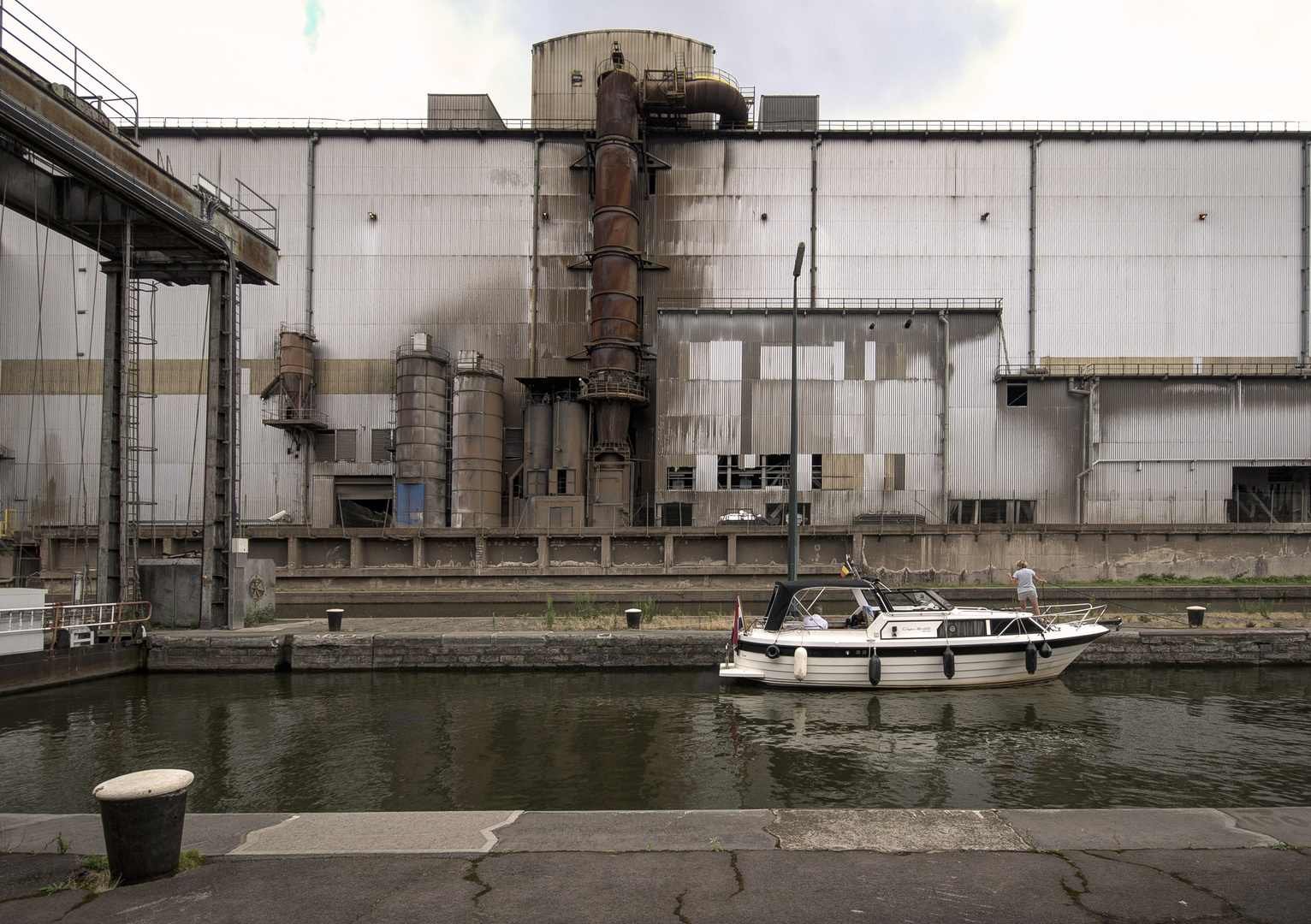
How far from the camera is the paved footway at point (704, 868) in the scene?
4.44 metres

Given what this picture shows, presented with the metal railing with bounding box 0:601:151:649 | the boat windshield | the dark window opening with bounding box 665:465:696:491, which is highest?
the dark window opening with bounding box 665:465:696:491

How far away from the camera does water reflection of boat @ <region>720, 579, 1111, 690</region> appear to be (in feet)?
42.8

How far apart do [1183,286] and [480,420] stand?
3945 centimetres

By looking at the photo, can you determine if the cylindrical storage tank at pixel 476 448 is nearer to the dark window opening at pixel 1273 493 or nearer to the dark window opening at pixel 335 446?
the dark window opening at pixel 335 446

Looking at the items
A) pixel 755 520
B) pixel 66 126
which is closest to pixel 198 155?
pixel 66 126

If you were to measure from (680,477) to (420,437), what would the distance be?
1361 centimetres

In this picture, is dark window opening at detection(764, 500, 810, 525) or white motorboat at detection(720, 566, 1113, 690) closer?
white motorboat at detection(720, 566, 1113, 690)

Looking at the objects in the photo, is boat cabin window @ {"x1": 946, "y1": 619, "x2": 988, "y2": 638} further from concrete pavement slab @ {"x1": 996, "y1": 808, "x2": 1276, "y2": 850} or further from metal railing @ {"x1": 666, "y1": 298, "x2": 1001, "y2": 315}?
metal railing @ {"x1": 666, "y1": 298, "x2": 1001, "y2": 315}

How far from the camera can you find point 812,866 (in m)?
5.05

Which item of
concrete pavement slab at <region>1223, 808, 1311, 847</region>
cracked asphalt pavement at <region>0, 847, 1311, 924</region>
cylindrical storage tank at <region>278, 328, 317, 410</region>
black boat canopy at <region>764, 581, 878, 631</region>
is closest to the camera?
cracked asphalt pavement at <region>0, 847, 1311, 924</region>

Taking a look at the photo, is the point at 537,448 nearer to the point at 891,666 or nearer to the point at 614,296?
the point at 614,296

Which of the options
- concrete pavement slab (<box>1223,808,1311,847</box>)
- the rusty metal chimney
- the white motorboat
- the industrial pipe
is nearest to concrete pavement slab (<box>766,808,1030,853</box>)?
concrete pavement slab (<box>1223,808,1311,847</box>)

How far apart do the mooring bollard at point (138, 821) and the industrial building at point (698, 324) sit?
3007 cm

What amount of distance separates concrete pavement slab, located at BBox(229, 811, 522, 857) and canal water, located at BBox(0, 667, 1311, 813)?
5.62 feet
